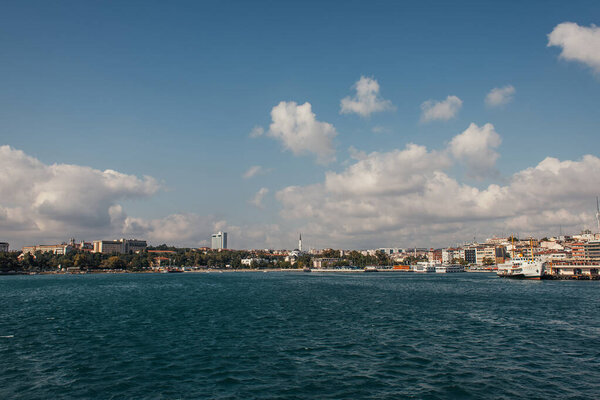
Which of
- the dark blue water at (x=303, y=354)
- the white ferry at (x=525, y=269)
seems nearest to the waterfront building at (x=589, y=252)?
the white ferry at (x=525, y=269)

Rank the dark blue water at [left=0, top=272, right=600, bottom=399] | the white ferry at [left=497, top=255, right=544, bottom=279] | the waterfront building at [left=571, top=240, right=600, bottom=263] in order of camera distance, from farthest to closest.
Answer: the waterfront building at [left=571, top=240, right=600, bottom=263], the white ferry at [left=497, top=255, right=544, bottom=279], the dark blue water at [left=0, top=272, right=600, bottom=399]

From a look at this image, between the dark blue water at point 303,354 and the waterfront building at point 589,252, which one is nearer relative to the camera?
the dark blue water at point 303,354

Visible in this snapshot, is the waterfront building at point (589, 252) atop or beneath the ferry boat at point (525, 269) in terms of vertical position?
atop

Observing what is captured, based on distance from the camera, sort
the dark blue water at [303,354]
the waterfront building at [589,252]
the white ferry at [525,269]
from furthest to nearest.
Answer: the waterfront building at [589,252] → the white ferry at [525,269] → the dark blue water at [303,354]

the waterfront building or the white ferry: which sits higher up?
the waterfront building

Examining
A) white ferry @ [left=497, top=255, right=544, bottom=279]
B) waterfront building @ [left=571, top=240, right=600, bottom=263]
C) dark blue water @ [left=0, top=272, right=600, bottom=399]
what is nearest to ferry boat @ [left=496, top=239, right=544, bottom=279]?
white ferry @ [left=497, top=255, right=544, bottom=279]

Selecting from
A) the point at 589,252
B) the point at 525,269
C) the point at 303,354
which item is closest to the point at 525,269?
the point at 525,269

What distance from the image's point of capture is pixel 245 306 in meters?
66.6

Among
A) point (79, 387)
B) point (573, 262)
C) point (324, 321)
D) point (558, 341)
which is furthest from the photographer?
point (573, 262)

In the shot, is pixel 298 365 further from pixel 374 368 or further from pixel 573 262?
pixel 573 262

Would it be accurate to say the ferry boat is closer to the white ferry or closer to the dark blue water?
the white ferry

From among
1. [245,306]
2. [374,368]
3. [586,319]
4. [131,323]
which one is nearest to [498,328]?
[586,319]

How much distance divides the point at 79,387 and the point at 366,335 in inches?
1024

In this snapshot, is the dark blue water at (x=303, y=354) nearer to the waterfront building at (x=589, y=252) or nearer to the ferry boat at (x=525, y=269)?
the ferry boat at (x=525, y=269)
